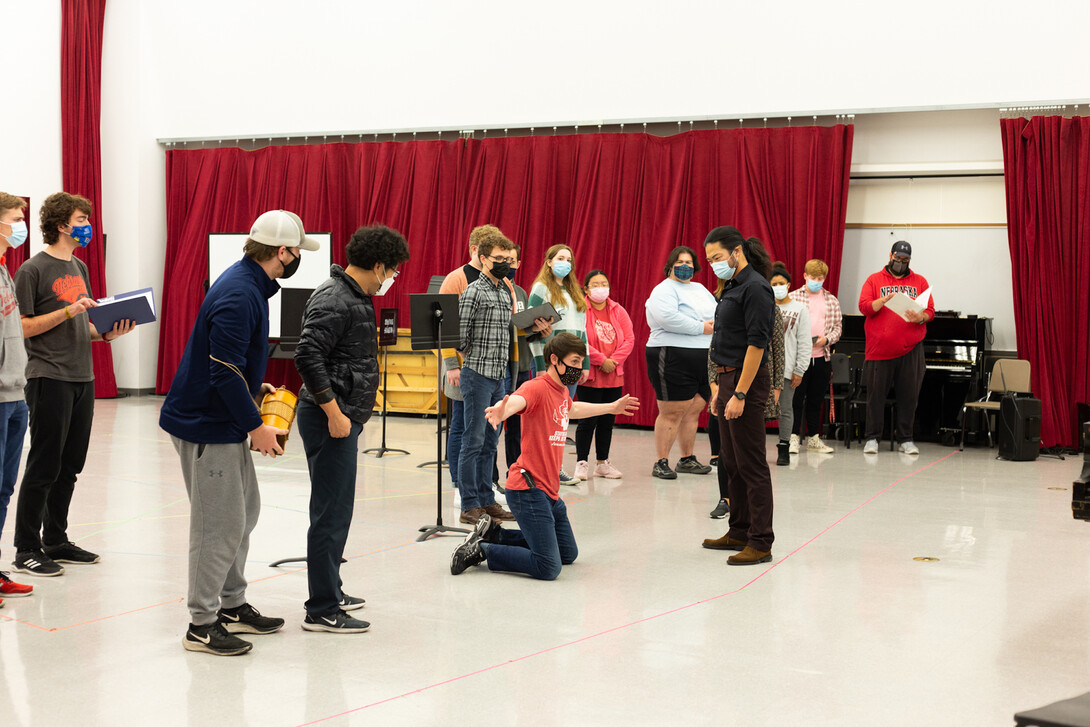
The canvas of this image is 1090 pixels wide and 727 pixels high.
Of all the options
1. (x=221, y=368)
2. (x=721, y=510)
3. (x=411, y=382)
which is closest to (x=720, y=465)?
(x=721, y=510)

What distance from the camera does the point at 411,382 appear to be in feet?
38.1

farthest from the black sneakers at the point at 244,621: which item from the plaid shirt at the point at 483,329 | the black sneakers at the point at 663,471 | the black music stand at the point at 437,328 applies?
the black sneakers at the point at 663,471

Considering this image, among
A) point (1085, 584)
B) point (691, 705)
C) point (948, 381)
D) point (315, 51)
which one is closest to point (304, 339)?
point (691, 705)

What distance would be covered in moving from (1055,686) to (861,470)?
15.2 ft

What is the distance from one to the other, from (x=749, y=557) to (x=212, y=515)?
2628 mm

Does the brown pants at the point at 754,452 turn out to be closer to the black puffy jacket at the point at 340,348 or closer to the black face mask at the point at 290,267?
the black puffy jacket at the point at 340,348

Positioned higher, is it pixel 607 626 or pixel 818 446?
pixel 818 446

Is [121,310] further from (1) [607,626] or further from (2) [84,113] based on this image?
(2) [84,113]

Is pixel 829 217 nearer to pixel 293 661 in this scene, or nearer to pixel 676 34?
pixel 676 34

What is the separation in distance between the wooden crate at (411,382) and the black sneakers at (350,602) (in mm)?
7130

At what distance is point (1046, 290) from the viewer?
940 centimetres

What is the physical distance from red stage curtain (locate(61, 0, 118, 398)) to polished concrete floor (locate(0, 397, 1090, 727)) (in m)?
6.54

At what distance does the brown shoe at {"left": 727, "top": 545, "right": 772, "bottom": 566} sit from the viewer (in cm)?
508

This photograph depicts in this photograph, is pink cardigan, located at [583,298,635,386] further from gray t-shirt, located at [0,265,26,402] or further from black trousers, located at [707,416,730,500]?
gray t-shirt, located at [0,265,26,402]
